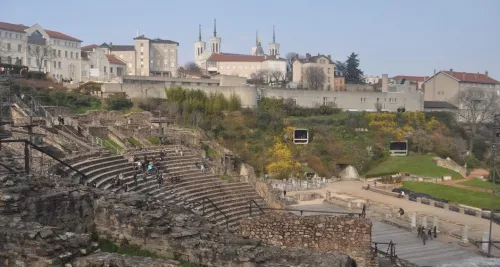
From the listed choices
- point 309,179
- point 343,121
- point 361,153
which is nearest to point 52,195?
point 309,179

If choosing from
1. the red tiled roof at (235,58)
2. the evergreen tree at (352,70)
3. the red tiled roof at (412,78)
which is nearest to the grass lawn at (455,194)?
the evergreen tree at (352,70)

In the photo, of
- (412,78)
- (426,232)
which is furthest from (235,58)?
(426,232)

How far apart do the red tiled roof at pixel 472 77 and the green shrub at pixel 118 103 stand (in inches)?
2401

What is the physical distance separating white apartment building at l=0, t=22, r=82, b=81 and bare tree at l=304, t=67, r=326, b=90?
38.9m

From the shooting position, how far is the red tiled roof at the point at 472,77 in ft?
286

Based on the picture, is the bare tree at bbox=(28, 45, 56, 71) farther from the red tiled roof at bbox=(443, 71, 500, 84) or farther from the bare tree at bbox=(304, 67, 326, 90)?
the red tiled roof at bbox=(443, 71, 500, 84)

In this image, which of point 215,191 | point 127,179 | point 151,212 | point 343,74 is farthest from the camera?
point 343,74

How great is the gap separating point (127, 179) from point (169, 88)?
→ 3455 cm

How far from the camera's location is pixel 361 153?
46.1 metres

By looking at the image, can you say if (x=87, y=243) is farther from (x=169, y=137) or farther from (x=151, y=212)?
(x=169, y=137)

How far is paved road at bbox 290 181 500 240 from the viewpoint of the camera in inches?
913

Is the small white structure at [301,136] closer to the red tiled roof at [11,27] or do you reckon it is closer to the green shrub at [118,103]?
the green shrub at [118,103]

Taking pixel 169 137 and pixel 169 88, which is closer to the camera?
pixel 169 137

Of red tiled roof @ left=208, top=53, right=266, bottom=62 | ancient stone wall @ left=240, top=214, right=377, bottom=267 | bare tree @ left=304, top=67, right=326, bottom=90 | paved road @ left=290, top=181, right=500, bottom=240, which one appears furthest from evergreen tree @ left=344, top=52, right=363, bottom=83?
ancient stone wall @ left=240, top=214, right=377, bottom=267
